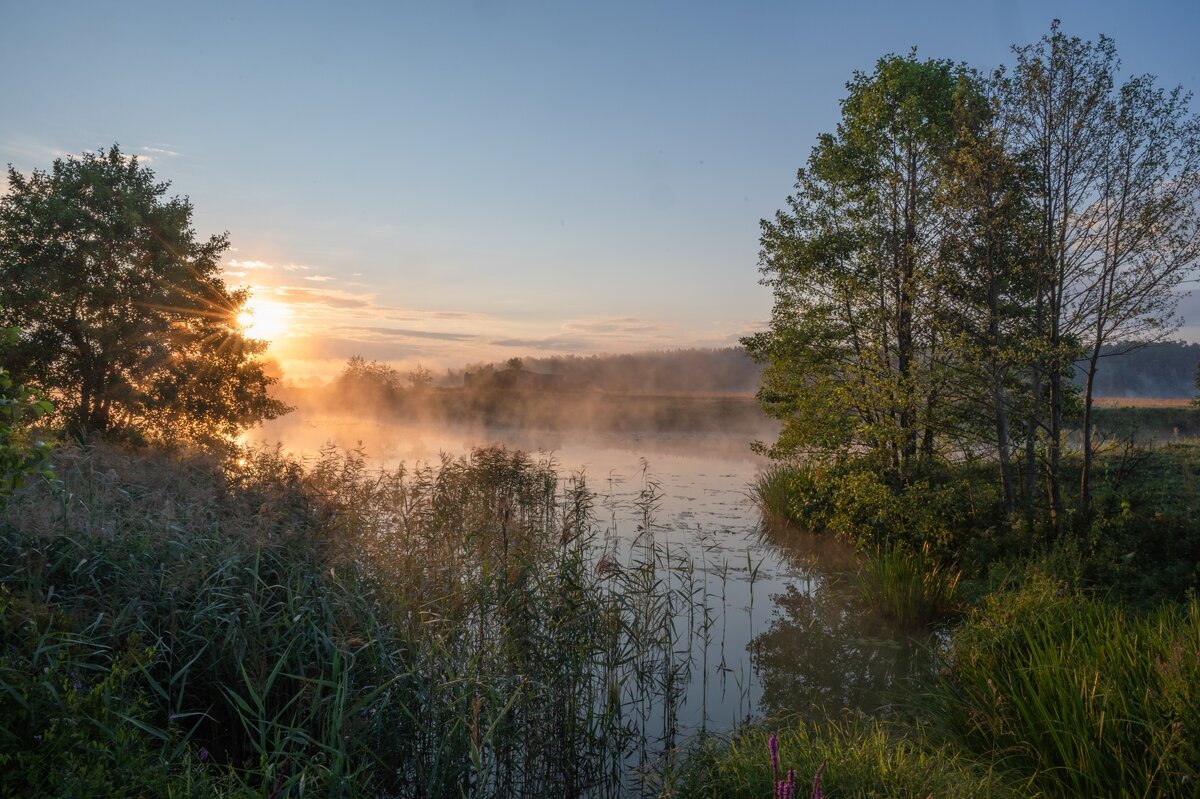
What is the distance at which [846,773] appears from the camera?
4.32 meters

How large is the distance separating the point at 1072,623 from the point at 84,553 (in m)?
8.50

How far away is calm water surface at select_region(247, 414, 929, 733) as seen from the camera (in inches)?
Answer: 291

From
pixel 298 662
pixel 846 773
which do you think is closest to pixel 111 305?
Answer: pixel 298 662

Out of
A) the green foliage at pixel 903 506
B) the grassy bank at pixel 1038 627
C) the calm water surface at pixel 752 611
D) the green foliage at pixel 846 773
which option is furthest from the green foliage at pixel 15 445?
the green foliage at pixel 903 506

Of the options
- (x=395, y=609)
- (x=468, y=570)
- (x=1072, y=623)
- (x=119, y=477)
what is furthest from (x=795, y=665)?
(x=119, y=477)

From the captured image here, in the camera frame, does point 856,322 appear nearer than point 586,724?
No

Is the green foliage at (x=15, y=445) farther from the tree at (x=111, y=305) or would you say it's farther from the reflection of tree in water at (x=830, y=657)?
the tree at (x=111, y=305)

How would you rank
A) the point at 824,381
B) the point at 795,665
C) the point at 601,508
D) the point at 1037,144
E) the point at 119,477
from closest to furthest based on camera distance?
the point at 795,665
the point at 119,477
the point at 1037,144
the point at 824,381
the point at 601,508

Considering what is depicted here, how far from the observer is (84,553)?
5.77 meters

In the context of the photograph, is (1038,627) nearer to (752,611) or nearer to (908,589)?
(908,589)

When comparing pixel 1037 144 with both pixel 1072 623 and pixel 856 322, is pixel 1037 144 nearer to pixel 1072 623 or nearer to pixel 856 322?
pixel 856 322

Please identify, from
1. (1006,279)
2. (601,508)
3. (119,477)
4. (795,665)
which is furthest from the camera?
(601,508)

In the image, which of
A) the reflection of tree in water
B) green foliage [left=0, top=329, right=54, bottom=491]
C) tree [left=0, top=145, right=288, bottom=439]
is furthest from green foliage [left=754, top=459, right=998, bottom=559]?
tree [left=0, top=145, right=288, bottom=439]

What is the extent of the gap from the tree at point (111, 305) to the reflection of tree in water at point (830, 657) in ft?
45.0
